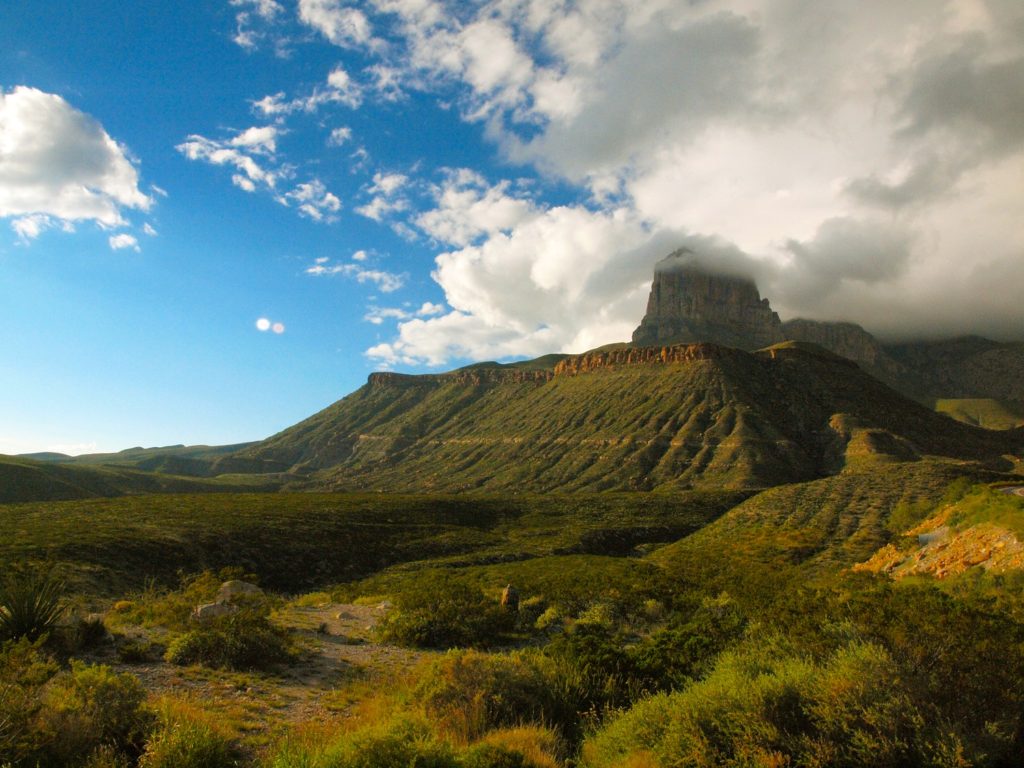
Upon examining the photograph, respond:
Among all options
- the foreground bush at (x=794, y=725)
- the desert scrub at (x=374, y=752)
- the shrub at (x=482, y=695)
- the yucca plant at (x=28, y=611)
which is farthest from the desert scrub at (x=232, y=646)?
the foreground bush at (x=794, y=725)

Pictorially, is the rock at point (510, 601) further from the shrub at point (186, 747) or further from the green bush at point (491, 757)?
the shrub at point (186, 747)

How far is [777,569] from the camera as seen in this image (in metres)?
28.0

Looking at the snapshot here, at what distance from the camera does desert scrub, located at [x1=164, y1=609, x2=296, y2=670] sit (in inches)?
429

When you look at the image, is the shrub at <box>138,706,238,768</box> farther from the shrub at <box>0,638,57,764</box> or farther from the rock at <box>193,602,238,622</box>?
the rock at <box>193,602,238,622</box>

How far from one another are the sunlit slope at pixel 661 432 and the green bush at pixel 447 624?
74557mm

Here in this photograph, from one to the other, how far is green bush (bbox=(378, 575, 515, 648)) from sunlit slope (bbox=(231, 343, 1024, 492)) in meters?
74.6

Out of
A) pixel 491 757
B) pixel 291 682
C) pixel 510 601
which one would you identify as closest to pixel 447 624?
pixel 510 601

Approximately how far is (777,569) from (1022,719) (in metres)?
24.1

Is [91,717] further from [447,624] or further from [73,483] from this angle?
[73,483]

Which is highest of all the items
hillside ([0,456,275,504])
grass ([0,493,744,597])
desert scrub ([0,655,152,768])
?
hillside ([0,456,275,504])

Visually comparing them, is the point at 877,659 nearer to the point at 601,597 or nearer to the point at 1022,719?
the point at 1022,719

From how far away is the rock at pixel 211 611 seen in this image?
1281 cm

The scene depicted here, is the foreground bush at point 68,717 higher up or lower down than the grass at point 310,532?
higher up

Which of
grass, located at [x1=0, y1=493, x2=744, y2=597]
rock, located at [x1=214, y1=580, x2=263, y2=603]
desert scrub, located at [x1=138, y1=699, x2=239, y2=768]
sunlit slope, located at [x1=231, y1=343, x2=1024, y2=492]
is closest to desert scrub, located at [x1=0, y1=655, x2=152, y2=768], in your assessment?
desert scrub, located at [x1=138, y1=699, x2=239, y2=768]
